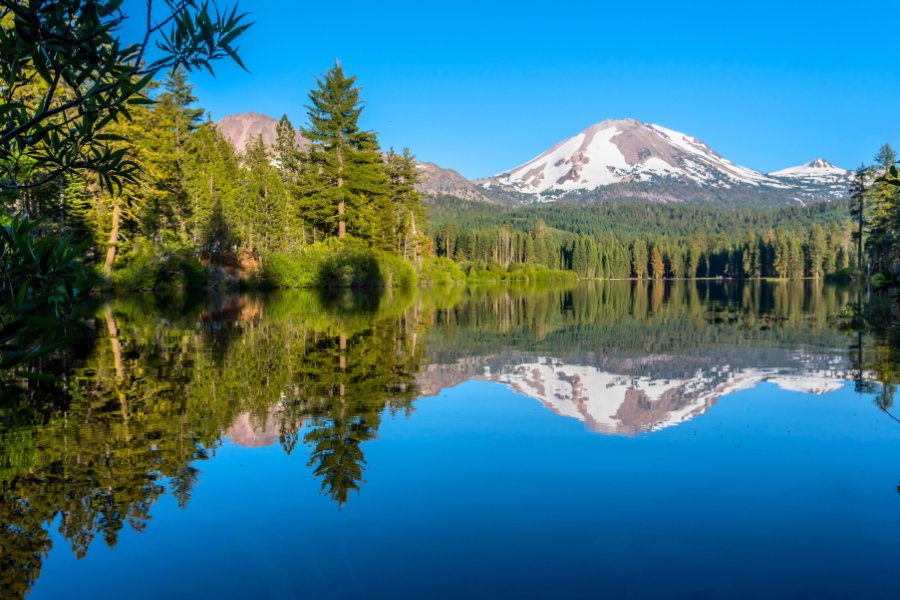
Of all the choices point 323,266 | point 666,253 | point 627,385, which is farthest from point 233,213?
point 666,253

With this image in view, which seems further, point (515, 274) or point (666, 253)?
point (666, 253)

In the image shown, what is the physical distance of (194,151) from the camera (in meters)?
59.0

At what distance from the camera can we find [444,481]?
6402 mm

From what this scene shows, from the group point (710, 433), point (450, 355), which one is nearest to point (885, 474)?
point (710, 433)

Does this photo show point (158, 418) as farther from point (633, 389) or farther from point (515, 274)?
point (515, 274)

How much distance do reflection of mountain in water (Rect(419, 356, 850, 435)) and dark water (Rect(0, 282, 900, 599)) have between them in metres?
0.08

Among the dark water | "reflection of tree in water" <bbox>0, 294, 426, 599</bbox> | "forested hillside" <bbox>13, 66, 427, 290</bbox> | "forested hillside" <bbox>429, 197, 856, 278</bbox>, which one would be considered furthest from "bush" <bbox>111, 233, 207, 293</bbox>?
"forested hillside" <bbox>429, 197, 856, 278</bbox>

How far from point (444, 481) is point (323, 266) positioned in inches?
1648

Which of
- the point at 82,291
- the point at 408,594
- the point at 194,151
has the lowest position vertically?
the point at 408,594

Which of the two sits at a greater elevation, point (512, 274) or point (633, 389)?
point (512, 274)

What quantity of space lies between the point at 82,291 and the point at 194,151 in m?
61.1

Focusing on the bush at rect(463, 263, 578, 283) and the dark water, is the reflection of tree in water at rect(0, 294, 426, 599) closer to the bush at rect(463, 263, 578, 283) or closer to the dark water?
the dark water

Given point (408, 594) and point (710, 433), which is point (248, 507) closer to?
point (408, 594)

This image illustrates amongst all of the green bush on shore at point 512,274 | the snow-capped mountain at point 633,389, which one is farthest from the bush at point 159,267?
the green bush on shore at point 512,274
